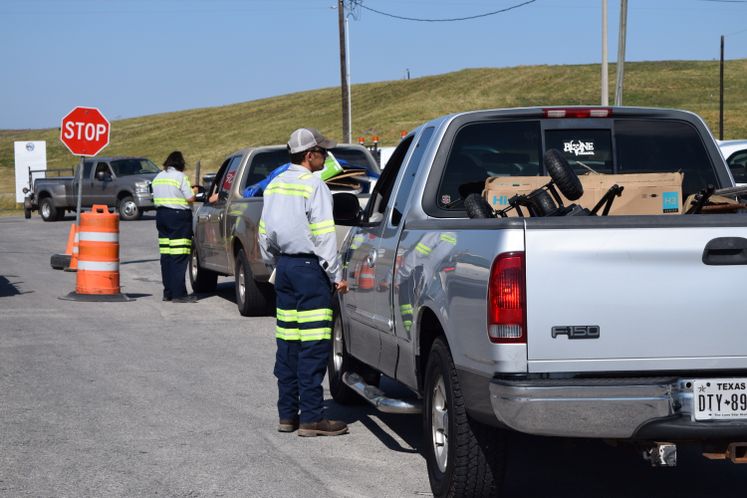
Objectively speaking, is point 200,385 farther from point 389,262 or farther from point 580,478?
point 580,478

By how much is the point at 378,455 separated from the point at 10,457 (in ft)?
7.02

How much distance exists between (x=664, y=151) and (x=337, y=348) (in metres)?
2.88

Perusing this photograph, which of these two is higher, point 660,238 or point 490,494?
point 660,238

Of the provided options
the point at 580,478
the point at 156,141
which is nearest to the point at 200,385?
the point at 580,478

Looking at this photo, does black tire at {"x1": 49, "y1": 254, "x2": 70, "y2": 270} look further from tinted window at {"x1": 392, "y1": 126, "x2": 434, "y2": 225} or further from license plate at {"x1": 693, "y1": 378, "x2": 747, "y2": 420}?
license plate at {"x1": 693, "y1": 378, "x2": 747, "y2": 420}

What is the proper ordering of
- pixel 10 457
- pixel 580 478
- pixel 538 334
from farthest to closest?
1. pixel 10 457
2. pixel 580 478
3. pixel 538 334

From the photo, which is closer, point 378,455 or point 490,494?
point 490,494

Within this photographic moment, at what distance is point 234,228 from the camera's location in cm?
1453

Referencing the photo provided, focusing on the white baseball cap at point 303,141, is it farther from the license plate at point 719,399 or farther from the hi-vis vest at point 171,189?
the hi-vis vest at point 171,189

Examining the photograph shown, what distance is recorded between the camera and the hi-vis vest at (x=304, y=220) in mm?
7676

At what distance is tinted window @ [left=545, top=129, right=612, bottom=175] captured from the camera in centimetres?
720

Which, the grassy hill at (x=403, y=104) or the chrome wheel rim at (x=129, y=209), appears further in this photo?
the grassy hill at (x=403, y=104)

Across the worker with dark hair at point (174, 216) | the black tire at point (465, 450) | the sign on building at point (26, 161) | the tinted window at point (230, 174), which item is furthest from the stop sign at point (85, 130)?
the sign on building at point (26, 161)

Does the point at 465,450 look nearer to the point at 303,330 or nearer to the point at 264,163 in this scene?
the point at 303,330
